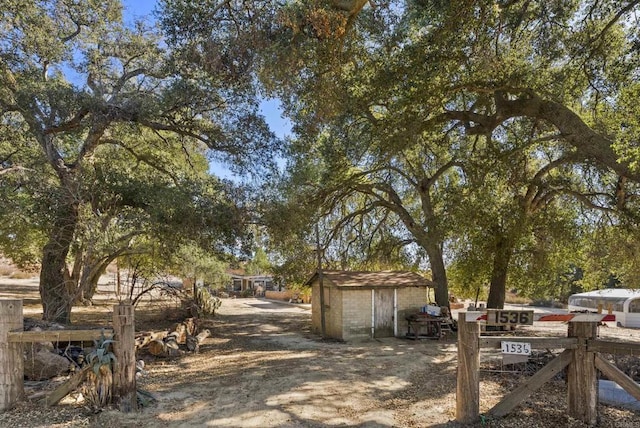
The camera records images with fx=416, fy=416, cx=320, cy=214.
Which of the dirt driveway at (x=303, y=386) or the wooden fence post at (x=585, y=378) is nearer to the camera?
the wooden fence post at (x=585, y=378)

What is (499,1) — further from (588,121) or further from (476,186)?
(588,121)

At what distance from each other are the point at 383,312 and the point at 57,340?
34.3 feet

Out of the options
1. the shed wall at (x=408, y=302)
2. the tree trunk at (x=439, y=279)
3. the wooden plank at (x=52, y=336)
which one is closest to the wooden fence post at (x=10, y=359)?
the wooden plank at (x=52, y=336)

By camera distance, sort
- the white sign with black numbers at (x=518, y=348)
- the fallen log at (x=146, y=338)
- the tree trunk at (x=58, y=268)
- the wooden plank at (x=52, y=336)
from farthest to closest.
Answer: the tree trunk at (x=58, y=268), the fallen log at (x=146, y=338), the wooden plank at (x=52, y=336), the white sign with black numbers at (x=518, y=348)

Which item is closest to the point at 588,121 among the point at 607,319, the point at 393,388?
the point at 607,319

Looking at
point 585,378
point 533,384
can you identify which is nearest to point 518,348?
point 533,384

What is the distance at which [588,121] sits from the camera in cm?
1139

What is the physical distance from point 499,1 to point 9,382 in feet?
30.1

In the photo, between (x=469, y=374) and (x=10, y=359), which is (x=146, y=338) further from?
(x=469, y=374)

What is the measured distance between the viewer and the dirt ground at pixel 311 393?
5367 mm

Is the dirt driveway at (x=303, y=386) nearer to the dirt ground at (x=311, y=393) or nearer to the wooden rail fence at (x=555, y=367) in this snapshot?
the dirt ground at (x=311, y=393)

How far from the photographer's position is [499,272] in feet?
52.9

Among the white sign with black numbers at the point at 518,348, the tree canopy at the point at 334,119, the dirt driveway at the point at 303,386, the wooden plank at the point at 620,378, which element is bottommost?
the dirt driveway at the point at 303,386

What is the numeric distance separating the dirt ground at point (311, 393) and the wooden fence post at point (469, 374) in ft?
0.55
